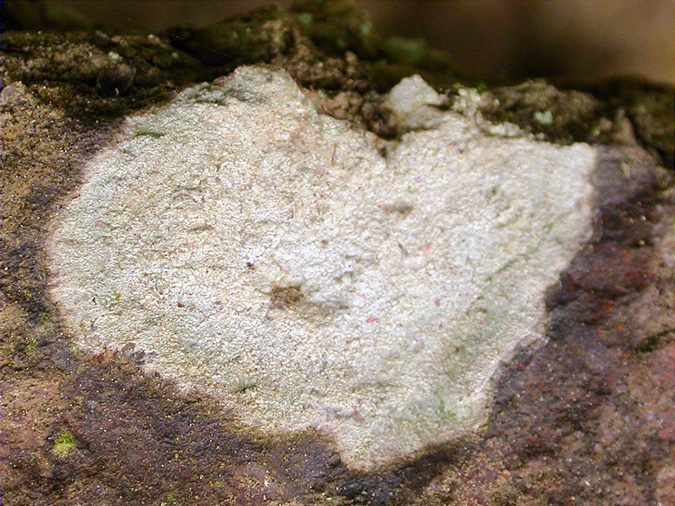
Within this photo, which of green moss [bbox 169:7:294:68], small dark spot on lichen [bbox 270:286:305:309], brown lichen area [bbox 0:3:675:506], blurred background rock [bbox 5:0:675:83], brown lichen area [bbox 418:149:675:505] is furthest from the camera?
blurred background rock [bbox 5:0:675:83]

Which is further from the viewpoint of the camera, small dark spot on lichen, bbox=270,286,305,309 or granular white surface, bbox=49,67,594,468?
small dark spot on lichen, bbox=270,286,305,309

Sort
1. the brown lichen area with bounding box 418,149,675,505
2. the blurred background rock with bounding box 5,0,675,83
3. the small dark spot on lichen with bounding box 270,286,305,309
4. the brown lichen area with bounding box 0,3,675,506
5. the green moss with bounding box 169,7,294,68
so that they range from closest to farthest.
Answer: the brown lichen area with bounding box 0,3,675,506
the small dark spot on lichen with bounding box 270,286,305,309
the brown lichen area with bounding box 418,149,675,505
the green moss with bounding box 169,7,294,68
the blurred background rock with bounding box 5,0,675,83

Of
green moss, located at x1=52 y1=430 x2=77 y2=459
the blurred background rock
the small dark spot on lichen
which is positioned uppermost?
the blurred background rock

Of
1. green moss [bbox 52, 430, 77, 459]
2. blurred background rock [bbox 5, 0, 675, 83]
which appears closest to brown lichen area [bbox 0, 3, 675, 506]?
green moss [bbox 52, 430, 77, 459]

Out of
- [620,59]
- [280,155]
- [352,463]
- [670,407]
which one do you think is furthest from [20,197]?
[620,59]

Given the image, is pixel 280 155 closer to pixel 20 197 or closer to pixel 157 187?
pixel 157 187

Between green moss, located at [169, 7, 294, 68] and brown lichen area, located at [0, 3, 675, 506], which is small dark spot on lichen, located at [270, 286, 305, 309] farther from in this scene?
green moss, located at [169, 7, 294, 68]

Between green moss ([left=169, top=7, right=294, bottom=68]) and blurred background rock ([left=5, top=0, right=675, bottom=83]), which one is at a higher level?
green moss ([left=169, top=7, right=294, bottom=68])
